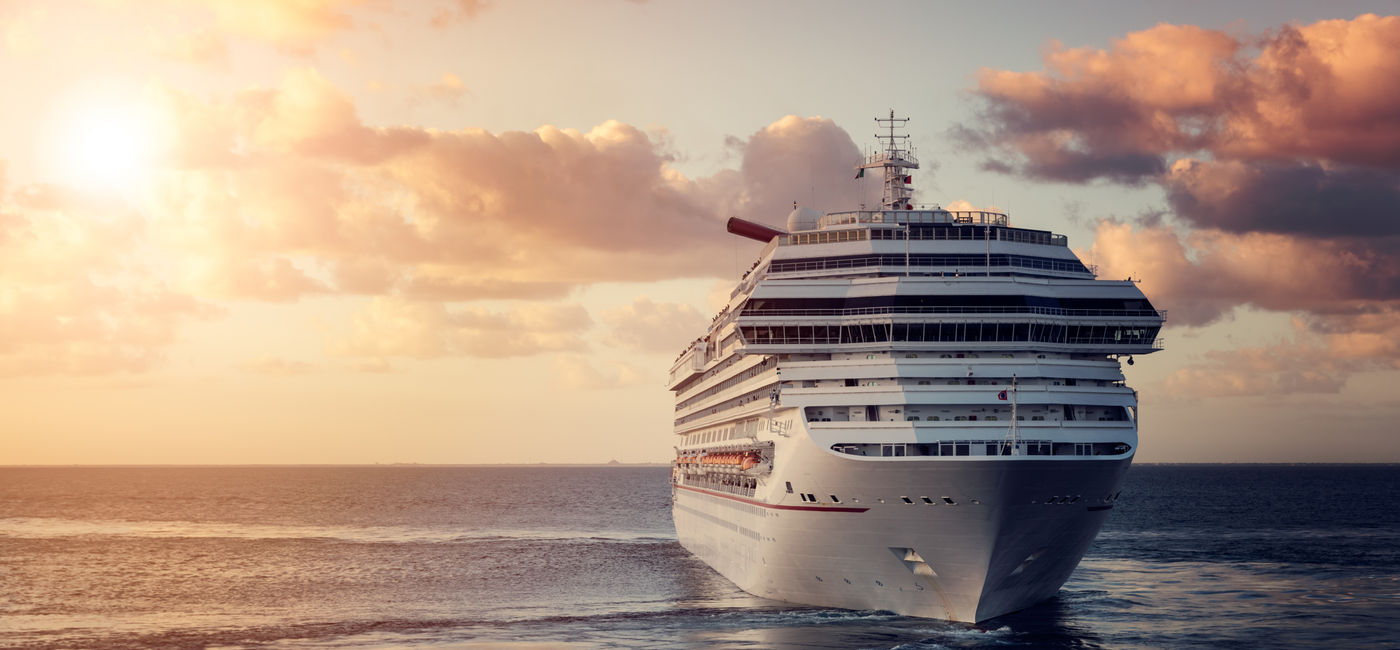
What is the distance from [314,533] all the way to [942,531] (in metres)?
91.4

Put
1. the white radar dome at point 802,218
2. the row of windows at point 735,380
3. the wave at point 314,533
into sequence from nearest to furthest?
the row of windows at point 735,380 < the white radar dome at point 802,218 < the wave at point 314,533

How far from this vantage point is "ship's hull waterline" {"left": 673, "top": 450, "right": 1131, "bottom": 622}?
148 feet

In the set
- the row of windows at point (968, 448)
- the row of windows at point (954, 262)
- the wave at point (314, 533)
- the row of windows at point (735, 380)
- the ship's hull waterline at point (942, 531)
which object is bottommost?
the wave at point (314, 533)

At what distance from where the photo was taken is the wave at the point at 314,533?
112312 mm

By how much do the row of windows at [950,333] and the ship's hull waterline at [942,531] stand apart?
5.85 meters

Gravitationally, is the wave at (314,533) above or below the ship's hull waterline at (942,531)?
below

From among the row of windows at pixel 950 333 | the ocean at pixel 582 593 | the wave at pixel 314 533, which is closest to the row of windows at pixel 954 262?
the row of windows at pixel 950 333

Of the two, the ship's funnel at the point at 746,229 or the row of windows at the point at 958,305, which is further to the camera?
the ship's funnel at the point at 746,229

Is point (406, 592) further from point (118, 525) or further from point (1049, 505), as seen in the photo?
point (118, 525)

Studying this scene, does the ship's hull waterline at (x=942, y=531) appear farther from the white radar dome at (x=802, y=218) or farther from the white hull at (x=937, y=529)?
the white radar dome at (x=802, y=218)

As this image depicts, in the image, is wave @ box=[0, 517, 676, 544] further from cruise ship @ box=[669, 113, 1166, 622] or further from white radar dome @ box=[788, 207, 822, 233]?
cruise ship @ box=[669, 113, 1166, 622]

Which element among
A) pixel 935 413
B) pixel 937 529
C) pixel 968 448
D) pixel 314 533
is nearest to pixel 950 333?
pixel 935 413

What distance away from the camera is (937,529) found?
1813 inches

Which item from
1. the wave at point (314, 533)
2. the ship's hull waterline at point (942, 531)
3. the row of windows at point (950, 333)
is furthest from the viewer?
the wave at point (314, 533)
